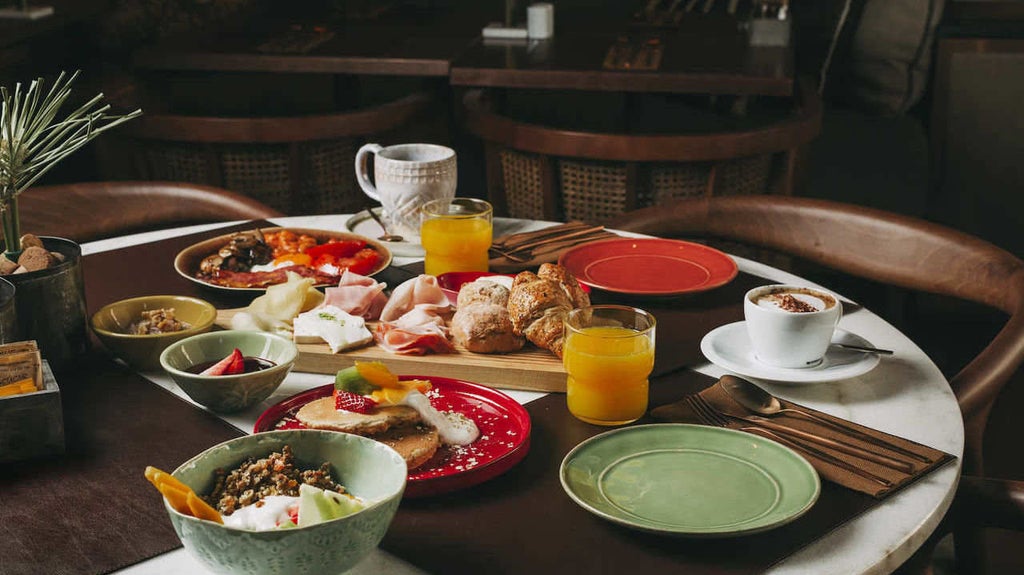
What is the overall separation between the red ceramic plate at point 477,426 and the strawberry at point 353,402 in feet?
0.17

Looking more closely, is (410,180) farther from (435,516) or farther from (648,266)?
(435,516)

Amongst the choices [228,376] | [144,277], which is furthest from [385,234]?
[228,376]

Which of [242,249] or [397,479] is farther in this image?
[242,249]

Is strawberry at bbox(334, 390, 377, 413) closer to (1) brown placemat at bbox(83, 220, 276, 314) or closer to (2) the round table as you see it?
(2) the round table

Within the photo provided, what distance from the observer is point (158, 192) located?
241cm

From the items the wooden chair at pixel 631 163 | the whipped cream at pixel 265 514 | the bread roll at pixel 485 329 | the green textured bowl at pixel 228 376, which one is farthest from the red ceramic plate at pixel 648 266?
the wooden chair at pixel 631 163

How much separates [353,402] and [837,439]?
532mm

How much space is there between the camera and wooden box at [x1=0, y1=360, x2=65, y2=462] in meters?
1.14

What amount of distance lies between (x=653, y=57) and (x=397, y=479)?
9.61 feet

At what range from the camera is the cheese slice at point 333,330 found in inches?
54.9

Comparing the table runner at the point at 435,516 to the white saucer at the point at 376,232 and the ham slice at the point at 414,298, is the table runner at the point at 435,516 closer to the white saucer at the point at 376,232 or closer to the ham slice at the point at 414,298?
the ham slice at the point at 414,298

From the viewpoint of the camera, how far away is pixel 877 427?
1248 mm

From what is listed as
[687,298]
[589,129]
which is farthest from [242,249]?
[589,129]

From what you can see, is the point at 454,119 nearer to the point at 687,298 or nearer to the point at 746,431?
the point at 687,298
